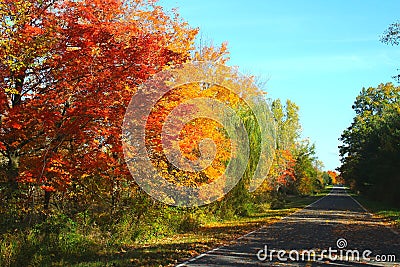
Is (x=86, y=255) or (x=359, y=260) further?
(x=86, y=255)

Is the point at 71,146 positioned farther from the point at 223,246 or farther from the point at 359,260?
the point at 359,260

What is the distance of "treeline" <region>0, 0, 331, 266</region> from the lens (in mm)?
12805

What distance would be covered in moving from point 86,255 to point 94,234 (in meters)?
1.90

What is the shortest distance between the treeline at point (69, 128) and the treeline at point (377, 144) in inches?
1162

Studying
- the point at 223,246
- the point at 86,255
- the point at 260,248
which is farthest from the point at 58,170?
the point at 260,248

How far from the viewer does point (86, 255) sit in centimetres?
1226

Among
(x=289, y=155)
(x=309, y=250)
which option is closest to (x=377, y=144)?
(x=289, y=155)

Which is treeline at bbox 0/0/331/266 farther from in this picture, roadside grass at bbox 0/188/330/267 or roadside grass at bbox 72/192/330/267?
roadside grass at bbox 72/192/330/267

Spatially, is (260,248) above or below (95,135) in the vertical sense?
below

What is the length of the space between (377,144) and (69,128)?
139ft

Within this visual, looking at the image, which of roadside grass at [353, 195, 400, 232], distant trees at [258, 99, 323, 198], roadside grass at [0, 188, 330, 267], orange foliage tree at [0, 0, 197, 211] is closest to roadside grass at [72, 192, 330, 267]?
roadside grass at [0, 188, 330, 267]

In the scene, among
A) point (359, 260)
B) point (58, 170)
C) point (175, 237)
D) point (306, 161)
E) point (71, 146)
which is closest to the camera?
point (359, 260)

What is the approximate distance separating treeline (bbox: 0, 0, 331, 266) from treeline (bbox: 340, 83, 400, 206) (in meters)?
→ 29.5

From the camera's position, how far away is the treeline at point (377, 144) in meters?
40.7
